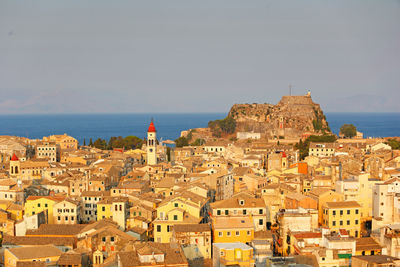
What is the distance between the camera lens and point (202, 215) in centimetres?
2819

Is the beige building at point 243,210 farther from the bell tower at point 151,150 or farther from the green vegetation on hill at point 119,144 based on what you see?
the green vegetation on hill at point 119,144

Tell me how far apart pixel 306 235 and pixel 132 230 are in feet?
29.0

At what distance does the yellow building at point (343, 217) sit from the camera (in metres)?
26.4

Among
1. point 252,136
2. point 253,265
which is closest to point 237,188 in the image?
point 253,265

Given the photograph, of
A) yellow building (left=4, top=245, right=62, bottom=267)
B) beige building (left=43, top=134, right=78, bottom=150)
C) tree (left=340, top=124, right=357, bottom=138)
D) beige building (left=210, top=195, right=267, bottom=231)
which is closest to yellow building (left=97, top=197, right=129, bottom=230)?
beige building (left=210, top=195, right=267, bottom=231)

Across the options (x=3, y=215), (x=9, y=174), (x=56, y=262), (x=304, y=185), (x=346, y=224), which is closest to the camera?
(x=56, y=262)

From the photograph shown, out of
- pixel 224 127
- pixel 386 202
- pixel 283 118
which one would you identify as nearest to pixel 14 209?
pixel 386 202

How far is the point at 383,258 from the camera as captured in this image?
67.4ft

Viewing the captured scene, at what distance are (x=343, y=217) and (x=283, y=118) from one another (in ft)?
174

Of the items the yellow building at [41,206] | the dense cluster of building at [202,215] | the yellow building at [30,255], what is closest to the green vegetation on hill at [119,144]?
the dense cluster of building at [202,215]

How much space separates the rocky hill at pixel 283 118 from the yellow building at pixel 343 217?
46094 mm

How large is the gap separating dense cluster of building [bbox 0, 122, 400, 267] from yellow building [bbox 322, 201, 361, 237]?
0.05m

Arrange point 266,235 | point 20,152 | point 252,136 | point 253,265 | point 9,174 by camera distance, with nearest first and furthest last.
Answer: point 253,265 → point 266,235 → point 9,174 → point 20,152 → point 252,136

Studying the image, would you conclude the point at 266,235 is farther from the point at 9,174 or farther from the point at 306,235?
the point at 9,174
